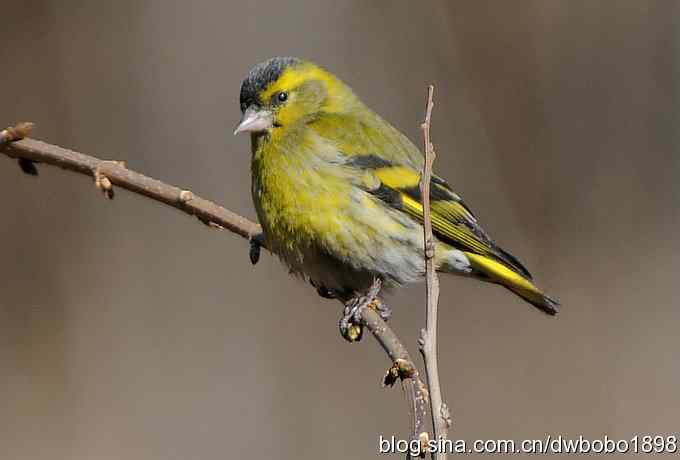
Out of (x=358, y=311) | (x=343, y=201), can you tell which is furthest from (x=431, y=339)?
(x=343, y=201)

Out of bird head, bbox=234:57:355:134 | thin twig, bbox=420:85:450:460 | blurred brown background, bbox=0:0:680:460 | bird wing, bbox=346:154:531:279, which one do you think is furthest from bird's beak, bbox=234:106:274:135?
blurred brown background, bbox=0:0:680:460

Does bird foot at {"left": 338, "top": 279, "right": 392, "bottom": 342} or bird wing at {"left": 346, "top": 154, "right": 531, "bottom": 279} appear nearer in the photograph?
bird foot at {"left": 338, "top": 279, "right": 392, "bottom": 342}

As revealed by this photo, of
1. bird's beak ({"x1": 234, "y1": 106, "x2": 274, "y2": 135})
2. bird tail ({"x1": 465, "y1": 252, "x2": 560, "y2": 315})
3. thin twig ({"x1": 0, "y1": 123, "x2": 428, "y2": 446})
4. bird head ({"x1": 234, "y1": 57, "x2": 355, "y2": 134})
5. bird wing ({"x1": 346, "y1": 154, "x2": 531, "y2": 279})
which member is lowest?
thin twig ({"x1": 0, "y1": 123, "x2": 428, "y2": 446})

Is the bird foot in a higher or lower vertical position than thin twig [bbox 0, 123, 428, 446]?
lower

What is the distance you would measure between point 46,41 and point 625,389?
4.95 m

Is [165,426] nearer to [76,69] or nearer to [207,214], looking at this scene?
[76,69]

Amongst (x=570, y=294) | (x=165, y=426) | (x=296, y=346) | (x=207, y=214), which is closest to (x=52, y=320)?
(x=165, y=426)

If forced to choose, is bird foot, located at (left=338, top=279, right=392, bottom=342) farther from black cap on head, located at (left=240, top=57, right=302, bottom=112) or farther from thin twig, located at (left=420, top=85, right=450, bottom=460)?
thin twig, located at (left=420, top=85, right=450, bottom=460)

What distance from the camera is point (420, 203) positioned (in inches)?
155

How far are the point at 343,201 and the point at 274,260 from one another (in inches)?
130

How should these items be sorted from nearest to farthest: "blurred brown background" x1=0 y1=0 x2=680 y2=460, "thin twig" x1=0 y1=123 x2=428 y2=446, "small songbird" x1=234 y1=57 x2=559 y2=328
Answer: "thin twig" x1=0 y1=123 x2=428 y2=446 < "small songbird" x1=234 y1=57 x2=559 y2=328 < "blurred brown background" x1=0 y1=0 x2=680 y2=460

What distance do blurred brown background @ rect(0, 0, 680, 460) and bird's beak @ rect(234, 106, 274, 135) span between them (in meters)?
2.66

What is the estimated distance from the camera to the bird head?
409cm

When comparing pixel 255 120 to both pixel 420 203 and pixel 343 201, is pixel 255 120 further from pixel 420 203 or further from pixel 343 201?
pixel 420 203
